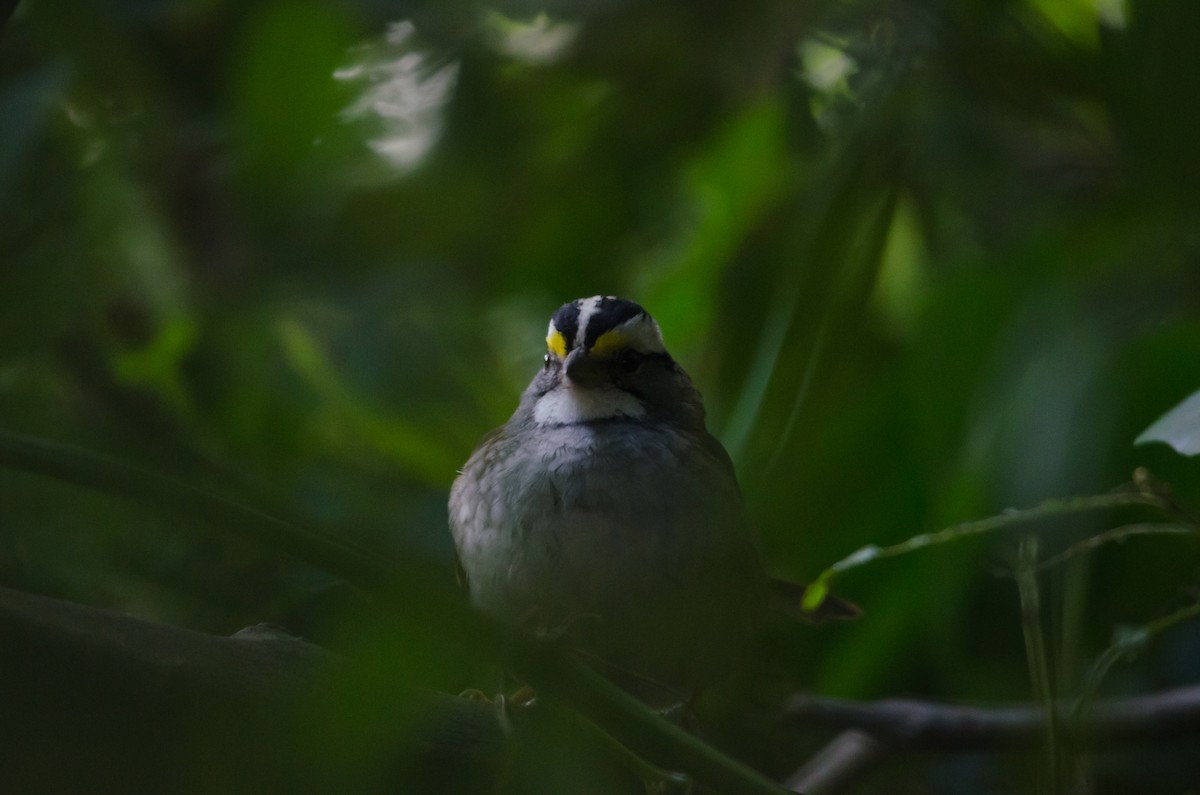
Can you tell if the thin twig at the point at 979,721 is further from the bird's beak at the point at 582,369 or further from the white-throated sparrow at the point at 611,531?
the bird's beak at the point at 582,369

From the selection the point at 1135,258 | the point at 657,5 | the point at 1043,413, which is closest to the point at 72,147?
the point at 657,5

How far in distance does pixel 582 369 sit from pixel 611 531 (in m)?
0.39

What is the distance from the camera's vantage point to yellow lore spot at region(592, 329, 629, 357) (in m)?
2.28

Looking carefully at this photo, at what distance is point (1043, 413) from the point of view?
1.59m

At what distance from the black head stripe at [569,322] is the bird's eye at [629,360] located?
88 millimetres

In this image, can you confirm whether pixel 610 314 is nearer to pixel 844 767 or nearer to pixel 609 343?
pixel 609 343

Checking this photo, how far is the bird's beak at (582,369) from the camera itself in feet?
7.34

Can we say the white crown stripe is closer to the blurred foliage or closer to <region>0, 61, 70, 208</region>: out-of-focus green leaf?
the blurred foliage

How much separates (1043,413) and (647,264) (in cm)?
129

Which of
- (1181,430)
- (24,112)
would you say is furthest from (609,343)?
(1181,430)

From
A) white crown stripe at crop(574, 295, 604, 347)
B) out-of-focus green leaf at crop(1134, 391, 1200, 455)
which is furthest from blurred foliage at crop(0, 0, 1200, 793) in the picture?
out-of-focus green leaf at crop(1134, 391, 1200, 455)

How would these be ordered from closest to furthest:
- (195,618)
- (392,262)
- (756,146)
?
1. (195,618)
2. (756,146)
3. (392,262)

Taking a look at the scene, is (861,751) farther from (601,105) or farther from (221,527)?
(221,527)

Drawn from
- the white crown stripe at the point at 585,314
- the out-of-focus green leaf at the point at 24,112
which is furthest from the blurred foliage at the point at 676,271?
the white crown stripe at the point at 585,314
